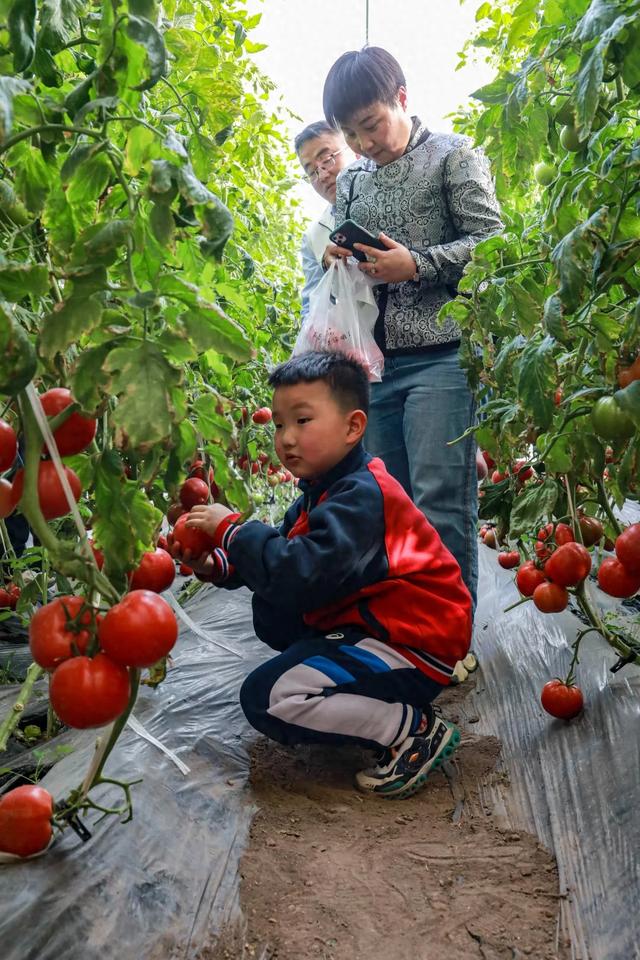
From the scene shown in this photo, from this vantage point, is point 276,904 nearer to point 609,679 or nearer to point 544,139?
point 609,679

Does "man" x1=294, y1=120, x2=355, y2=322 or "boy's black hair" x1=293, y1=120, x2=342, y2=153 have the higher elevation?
"boy's black hair" x1=293, y1=120, x2=342, y2=153

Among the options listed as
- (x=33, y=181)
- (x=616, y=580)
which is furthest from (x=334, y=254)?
(x=33, y=181)

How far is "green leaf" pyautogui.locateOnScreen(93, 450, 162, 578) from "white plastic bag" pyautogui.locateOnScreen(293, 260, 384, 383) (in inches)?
53.4

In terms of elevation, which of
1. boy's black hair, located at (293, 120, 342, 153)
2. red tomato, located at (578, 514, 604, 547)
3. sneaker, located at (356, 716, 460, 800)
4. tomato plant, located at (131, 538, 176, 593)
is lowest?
sneaker, located at (356, 716, 460, 800)

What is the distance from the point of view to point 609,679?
1.75 m

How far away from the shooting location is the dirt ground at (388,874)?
3.70 ft

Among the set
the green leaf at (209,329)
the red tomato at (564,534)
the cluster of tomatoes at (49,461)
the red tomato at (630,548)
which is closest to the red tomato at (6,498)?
the cluster of tomatoes at (49,461)

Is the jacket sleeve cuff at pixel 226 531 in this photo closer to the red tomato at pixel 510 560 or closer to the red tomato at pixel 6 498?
the red tomato at pixel 6 498

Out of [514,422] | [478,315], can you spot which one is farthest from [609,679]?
[478,315]

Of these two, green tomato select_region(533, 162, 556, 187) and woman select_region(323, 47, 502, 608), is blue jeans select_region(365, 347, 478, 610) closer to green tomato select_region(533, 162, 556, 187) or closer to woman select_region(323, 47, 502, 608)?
woman select_region(323, 47, 502, 608)

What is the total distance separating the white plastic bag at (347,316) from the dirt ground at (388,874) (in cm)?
100

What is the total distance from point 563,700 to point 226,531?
737 millimetres

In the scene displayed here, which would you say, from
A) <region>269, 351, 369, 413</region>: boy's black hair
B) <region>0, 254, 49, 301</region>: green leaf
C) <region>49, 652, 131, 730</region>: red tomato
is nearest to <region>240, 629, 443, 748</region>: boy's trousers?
<region>269, 351, 369, 413</region>: boy's black hair

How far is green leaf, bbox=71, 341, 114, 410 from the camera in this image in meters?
0.73
